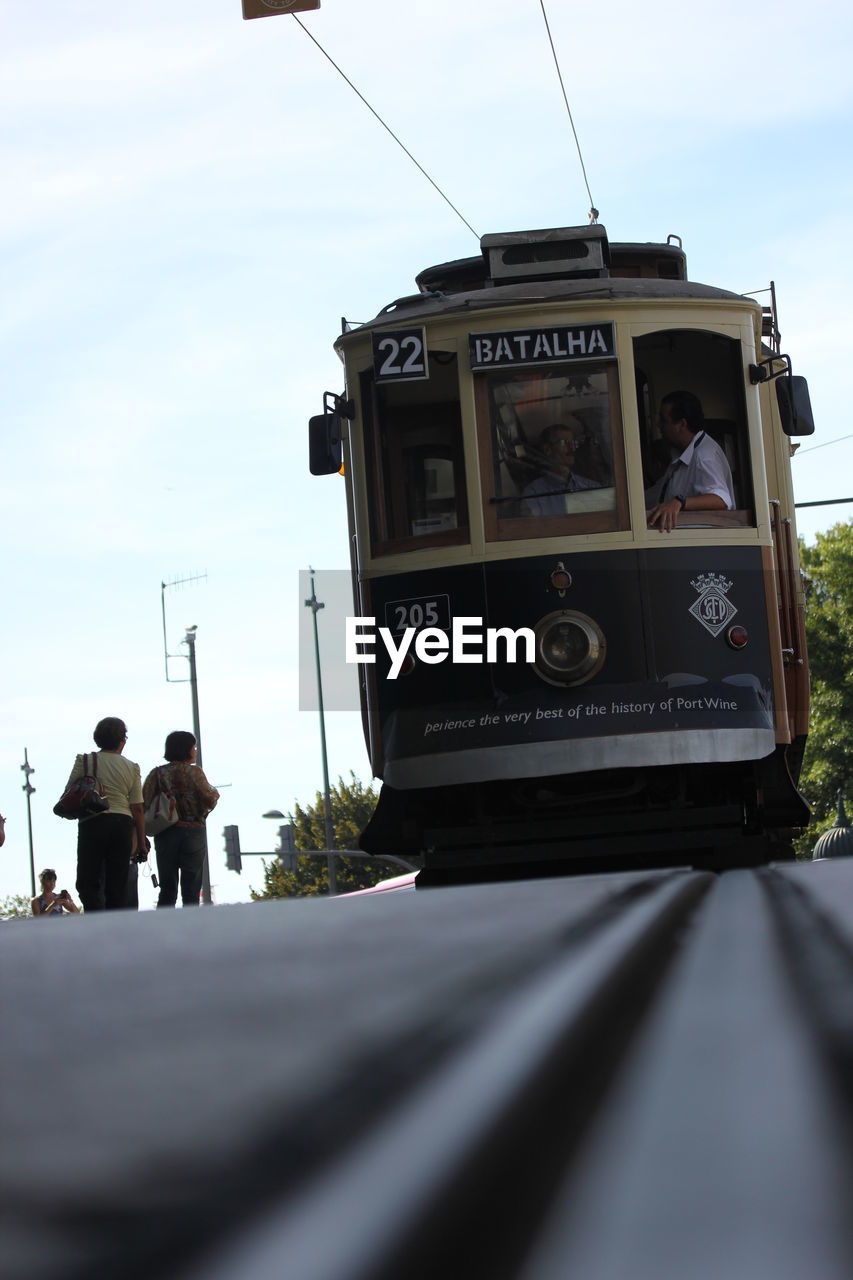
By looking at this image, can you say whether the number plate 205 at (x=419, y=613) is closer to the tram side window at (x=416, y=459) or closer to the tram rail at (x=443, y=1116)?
the tram side window at (x=416, y=459)

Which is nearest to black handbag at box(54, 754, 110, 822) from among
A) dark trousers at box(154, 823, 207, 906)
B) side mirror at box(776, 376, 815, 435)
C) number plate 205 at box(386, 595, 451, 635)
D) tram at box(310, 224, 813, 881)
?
dark trousers at box(154, 823, 207, 906)

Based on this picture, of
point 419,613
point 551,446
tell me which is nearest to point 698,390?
point 551,446

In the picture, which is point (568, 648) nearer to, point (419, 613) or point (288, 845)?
point (419, 613)

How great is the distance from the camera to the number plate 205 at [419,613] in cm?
Answer: 795

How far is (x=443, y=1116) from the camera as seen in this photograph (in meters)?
0.44

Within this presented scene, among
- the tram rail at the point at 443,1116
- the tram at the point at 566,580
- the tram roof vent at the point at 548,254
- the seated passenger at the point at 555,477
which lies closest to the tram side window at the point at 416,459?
the tram at the point at 566,580

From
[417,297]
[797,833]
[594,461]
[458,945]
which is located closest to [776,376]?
[594,461]

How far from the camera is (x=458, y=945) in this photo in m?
0.88

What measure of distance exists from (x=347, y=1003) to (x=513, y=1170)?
0.89 feet

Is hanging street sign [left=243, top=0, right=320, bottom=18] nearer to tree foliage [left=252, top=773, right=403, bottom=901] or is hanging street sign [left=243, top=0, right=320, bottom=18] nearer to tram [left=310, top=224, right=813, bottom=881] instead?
tram [left=310, top=224, right=813, bottom=881]

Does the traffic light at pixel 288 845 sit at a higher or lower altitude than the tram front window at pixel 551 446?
lower

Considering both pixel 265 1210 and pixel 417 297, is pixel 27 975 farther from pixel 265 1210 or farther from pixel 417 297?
pixel 417 297

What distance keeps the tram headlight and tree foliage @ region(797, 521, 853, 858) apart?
40.9 meters

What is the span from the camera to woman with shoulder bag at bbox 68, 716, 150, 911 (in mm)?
9133
